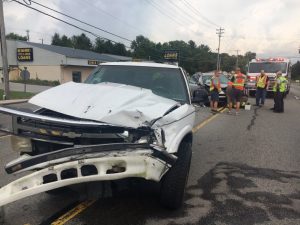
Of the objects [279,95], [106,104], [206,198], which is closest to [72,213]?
[106,104]

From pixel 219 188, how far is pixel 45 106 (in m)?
2.77

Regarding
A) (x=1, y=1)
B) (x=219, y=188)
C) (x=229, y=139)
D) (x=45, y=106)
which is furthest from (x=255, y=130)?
(x=1, y=1)

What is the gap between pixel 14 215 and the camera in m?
4.13

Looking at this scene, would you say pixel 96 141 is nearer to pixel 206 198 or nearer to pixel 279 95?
pixel 206 198

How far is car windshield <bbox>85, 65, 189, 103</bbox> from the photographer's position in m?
5.59

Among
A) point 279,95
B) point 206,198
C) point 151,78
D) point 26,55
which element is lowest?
point 206,198

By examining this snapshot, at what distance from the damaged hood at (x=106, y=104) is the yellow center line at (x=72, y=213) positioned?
120 cm

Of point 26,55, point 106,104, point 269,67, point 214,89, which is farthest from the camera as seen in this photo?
point 26,55

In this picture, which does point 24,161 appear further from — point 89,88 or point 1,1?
point 1,1

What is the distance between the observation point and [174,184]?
4.10m

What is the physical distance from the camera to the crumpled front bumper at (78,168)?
3.25 metres

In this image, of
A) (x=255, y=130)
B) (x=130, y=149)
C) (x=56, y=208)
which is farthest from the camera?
(x=255, y=130)

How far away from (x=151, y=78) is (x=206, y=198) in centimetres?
200

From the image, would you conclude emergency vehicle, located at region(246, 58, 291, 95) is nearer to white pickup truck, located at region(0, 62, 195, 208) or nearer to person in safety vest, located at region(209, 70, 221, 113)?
person in safety vest, located at region(209, 70, 221, 113)
